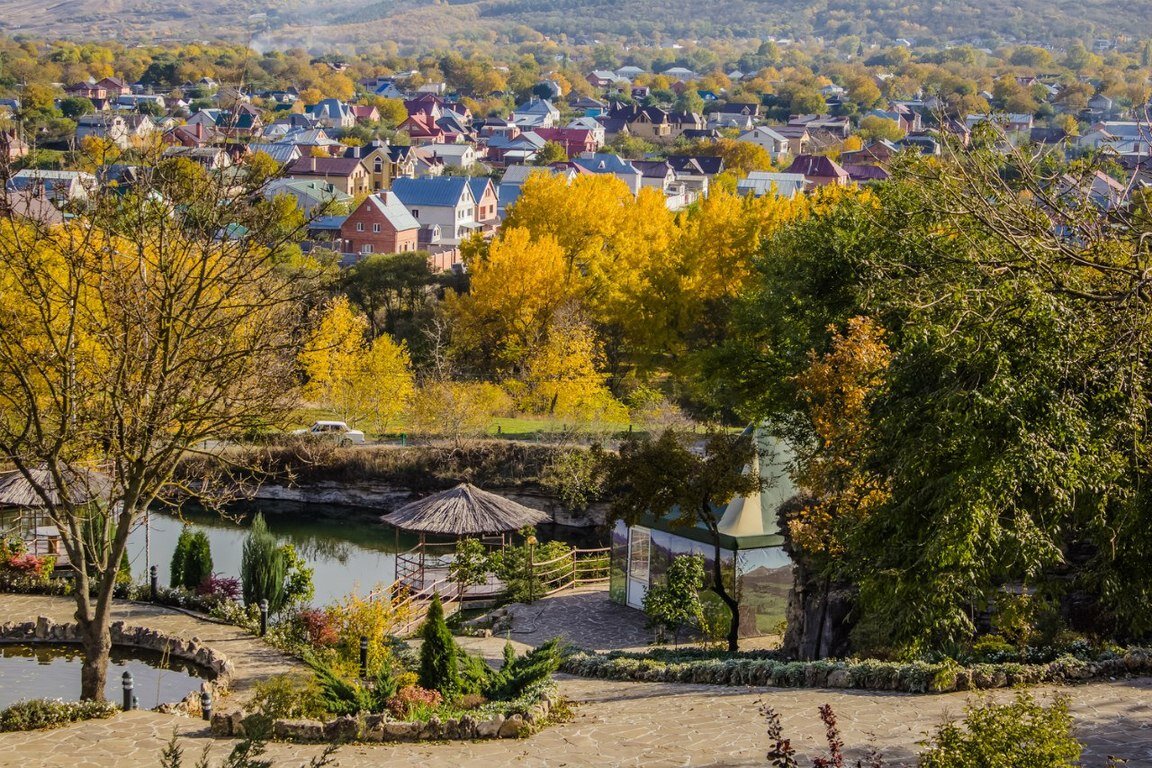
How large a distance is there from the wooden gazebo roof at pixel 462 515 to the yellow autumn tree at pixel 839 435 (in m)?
6.55

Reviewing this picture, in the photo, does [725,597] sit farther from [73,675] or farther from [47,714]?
[47,714]

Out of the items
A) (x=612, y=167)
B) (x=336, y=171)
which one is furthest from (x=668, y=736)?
(x=612, y=167)

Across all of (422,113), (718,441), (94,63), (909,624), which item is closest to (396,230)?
(718,441)

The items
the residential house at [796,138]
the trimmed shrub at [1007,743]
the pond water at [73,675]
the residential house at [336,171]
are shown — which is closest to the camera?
the trimmed shrub at [1007,743]

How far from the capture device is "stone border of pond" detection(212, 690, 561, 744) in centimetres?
1189

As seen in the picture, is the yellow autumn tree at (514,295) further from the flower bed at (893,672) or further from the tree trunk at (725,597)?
the flower bed at (893,672)

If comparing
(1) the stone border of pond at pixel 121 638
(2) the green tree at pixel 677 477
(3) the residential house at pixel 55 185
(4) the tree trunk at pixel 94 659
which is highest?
(3) the residential house at pixel 55 185

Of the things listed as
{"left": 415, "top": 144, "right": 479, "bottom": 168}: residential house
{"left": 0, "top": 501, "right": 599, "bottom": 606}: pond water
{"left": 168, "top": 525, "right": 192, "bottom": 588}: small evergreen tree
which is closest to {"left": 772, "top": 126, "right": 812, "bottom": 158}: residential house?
{"left": 415, "top": 144, "right": 479, "bottom": 168}: residential house

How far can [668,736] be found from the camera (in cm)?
1140

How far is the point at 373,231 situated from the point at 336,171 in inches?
874

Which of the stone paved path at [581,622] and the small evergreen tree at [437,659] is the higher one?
the small evergreen tree at [437,659]

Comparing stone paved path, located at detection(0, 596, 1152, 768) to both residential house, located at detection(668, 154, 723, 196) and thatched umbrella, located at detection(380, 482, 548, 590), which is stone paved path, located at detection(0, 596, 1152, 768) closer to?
thatched umbrella, located at detection(380, 482, 548, 590)

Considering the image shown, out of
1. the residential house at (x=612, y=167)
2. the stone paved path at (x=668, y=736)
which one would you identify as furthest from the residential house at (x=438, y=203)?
the stone paved path at (x=668, y=736)

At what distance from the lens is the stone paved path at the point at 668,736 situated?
10.7 metres
